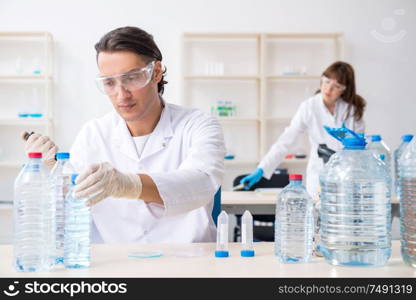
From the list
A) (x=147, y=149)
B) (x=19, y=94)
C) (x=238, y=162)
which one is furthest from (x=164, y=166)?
(x=19, y=94)

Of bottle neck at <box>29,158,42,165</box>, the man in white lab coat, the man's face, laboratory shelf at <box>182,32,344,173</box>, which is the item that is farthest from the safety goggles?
bottle neck at <box>29,158,42,165</box>

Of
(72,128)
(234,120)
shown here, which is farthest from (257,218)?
(72,128)

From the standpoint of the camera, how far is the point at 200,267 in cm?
118

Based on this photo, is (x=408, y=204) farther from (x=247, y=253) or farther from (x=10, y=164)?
(x=10, y=164)

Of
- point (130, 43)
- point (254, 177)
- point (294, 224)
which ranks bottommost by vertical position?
point (254, 177)

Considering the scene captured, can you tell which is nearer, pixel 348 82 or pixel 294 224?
pixel 294 224

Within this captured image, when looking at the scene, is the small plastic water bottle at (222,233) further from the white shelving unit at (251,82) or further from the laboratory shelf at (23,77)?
the laboratory shelf at (23,77)

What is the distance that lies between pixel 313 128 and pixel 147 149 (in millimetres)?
2433

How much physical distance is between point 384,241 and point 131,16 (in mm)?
4545

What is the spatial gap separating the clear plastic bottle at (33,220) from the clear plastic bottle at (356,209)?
25.1 inches

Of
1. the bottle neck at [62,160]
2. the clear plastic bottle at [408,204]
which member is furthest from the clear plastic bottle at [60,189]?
the clear plastic bottle at [408,204]

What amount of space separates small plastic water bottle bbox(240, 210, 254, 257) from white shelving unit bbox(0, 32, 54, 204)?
4.12 meters

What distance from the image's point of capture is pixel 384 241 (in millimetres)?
1214

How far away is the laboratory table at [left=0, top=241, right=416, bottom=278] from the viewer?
1.10 meters
